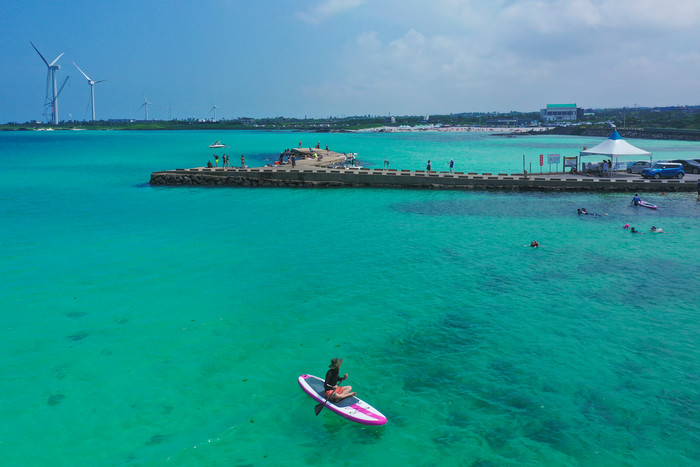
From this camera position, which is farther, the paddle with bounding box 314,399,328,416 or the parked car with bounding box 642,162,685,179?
the parked car with bounding box 642,162,685,179

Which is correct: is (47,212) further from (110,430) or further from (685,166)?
(685,166)

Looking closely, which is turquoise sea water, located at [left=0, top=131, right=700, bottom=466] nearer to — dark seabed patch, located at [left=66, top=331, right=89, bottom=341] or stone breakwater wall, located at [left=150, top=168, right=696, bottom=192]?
dark seabed patch, located at [left=66, top=331, right=89, bottom=341]

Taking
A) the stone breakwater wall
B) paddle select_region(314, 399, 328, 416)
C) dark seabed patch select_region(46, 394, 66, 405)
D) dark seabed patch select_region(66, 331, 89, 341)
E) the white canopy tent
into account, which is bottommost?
dark seabed patch select_region(46, 394, 66, 405)

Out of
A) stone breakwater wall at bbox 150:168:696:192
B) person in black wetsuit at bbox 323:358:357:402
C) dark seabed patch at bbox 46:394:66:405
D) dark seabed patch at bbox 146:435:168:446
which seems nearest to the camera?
dark seabed patch at bbox 146:435:168:446

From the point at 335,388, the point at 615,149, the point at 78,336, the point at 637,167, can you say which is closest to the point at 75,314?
the point at 78,336

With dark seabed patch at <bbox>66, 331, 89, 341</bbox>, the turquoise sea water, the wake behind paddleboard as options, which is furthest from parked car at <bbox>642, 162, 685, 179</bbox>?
dark seabed patch at <bbox>66, 331, 89, 341</bbox>

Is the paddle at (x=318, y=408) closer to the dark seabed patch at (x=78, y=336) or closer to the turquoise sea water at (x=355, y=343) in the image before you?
the turquoise sea water at (x=355, y=343)
